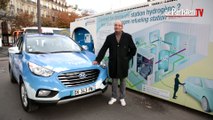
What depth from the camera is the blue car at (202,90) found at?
3490mm

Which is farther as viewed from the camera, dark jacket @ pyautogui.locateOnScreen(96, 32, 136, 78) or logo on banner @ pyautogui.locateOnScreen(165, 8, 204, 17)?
dark jacket @ pyautogui.locateOnScreen(96, 32, 136, 78)

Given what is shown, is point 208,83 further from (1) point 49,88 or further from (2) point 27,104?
(2) point 27,104

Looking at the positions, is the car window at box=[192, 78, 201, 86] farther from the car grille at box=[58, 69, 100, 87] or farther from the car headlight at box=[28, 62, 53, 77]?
the car headlight at box=[28, 62, 53, 77]

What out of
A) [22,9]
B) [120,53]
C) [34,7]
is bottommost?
[120,53]

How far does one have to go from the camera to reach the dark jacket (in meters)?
3.89

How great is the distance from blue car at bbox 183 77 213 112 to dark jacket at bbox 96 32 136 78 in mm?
1342

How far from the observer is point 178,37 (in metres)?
3.91

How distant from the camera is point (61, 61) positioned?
141 inches

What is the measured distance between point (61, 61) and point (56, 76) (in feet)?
1.35

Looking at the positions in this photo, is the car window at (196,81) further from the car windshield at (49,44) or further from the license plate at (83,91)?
the car windshield at (49,44)

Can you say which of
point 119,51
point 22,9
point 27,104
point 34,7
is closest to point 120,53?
point 119,51

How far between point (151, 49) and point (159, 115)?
5.28 feet

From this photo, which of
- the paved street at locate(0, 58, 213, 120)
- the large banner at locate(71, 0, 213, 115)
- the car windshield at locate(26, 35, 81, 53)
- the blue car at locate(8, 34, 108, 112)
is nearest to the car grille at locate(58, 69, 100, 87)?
the blue car at locate(8, 34, 108, 112)

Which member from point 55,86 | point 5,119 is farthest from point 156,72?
point 5,119
